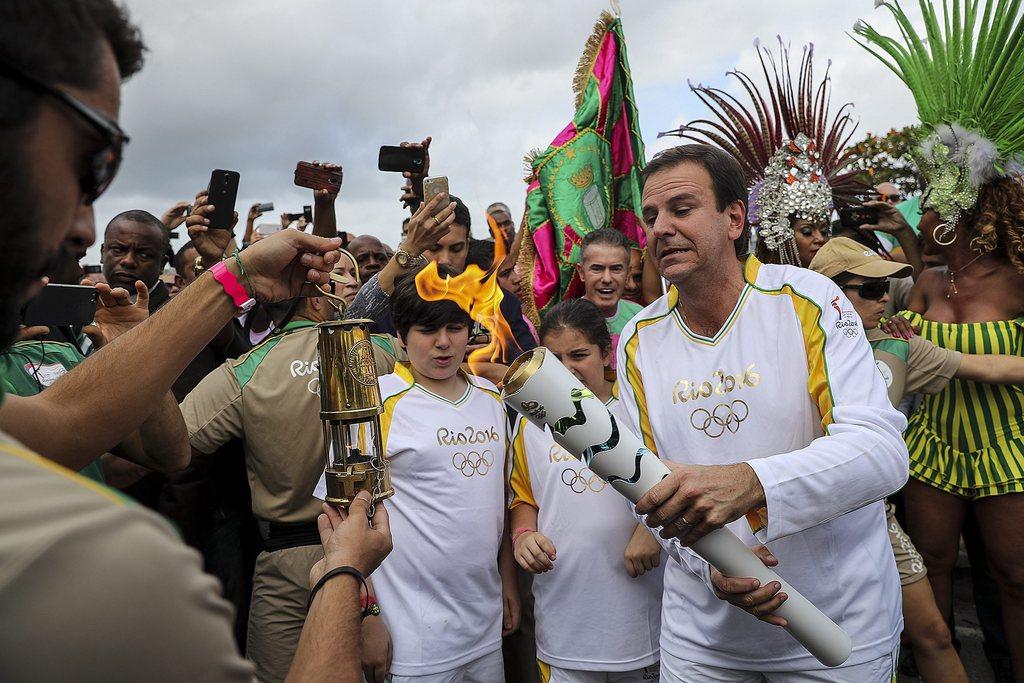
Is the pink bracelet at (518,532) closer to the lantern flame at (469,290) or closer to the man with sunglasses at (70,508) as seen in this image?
the lantern flame at (469,290)

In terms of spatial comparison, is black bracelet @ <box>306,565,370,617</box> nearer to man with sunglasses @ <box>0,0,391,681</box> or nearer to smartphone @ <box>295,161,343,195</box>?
man with sunglasses @ <box>0,0,391,681</box>

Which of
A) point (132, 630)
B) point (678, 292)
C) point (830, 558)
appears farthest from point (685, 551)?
point (132, 630)

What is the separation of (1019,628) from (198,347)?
4442mm

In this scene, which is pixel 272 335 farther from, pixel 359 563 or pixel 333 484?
pixel 359 563

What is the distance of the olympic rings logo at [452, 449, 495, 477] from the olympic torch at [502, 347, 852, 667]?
1.07 meters

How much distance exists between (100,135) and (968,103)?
5.06 meters

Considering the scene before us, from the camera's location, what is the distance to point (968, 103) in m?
4.61

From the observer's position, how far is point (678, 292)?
2906mm

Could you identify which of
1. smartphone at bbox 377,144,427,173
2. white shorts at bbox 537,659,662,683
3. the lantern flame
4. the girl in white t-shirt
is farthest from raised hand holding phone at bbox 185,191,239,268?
white shorts at bbox 537,659,662,683

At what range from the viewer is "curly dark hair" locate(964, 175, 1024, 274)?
4.30 meters

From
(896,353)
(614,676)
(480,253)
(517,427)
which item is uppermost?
(480,253)

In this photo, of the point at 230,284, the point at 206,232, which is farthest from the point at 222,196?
the point at 230,284

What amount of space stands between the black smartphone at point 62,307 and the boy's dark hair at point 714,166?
2142 millimetres

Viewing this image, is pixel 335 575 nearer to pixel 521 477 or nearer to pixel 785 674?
pixel 785 674
